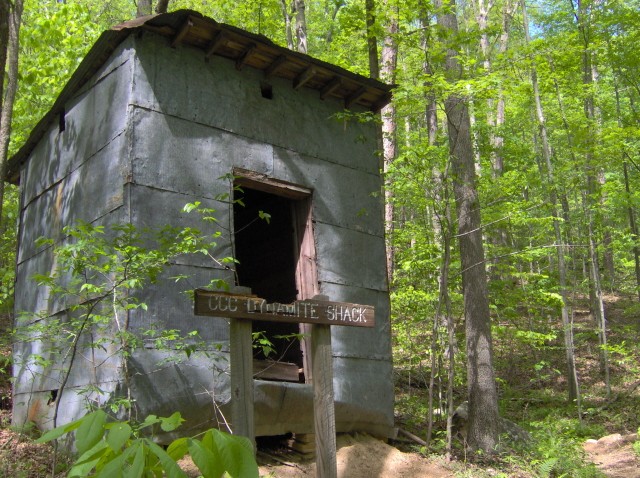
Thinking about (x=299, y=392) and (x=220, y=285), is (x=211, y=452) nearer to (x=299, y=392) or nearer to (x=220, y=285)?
(x=220, y=285)

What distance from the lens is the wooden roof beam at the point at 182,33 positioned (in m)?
6.77

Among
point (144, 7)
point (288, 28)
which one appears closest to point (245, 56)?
point (144, 7)

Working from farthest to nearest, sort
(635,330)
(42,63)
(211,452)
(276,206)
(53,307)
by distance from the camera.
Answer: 1. (635,330)
2. (42,63)
3. (276,206)
4. (53,307)
5. (211,452)

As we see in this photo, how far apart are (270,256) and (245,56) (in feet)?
13.5

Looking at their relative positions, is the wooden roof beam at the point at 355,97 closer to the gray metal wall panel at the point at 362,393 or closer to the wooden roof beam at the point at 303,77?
the wooden roof beam at the point at 303,77

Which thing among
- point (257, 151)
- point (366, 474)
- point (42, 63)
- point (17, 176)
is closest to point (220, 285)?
point (257, 151)

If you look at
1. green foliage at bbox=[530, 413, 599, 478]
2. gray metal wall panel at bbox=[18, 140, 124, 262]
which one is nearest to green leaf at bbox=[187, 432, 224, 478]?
gray metal wall panel at bbox=[18, 140, 124, 262]

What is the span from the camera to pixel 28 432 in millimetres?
7633

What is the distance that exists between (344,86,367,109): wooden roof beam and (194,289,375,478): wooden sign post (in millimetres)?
4594

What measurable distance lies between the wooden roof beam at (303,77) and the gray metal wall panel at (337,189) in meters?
0.96

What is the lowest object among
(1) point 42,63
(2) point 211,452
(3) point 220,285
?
(2) point 211,452

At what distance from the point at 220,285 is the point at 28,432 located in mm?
4148

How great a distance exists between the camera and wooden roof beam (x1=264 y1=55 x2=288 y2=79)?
760 centimetres

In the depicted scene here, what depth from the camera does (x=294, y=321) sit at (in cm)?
458
